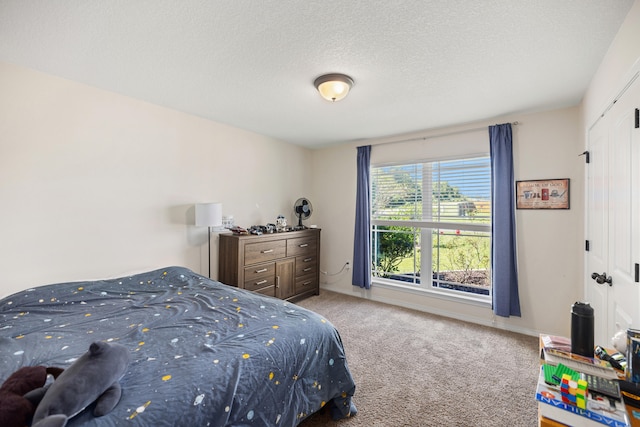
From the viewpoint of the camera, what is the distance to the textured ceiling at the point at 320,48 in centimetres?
151

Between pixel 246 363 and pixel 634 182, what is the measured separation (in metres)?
2.20

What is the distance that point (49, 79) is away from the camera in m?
2.30

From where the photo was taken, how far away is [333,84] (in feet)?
7.29

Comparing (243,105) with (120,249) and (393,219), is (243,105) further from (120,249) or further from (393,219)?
(393,219)

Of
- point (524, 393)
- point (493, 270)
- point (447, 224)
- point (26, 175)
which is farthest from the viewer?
point (447, 224)

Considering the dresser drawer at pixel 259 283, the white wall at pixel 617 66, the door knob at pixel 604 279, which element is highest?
the white wall at pixel 617 66

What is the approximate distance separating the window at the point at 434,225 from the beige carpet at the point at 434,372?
596mm

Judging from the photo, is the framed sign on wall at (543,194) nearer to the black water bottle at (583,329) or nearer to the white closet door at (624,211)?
the white closet door at (624,211)

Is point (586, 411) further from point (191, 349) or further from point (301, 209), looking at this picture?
point (301, 209)

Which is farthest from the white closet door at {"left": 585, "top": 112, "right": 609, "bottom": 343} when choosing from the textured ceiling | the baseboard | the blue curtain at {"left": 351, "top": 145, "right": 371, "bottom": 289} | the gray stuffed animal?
the gray stuffed animal

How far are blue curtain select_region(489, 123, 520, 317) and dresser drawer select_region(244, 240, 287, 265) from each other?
2636mm

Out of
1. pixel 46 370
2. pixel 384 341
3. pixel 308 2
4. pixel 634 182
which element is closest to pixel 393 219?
pixel 384 341

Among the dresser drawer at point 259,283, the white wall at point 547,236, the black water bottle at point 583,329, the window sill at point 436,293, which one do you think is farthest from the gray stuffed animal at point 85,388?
the white wall at point 547,236

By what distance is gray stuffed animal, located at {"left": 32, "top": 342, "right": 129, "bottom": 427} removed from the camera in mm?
905
